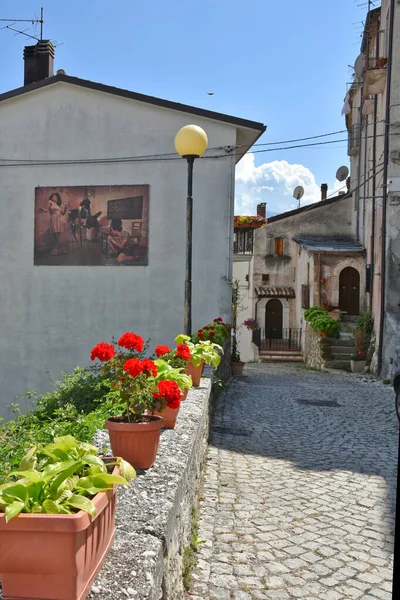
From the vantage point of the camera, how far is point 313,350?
796 inches

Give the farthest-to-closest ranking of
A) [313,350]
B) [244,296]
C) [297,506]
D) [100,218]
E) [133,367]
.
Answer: [244,296] → [313,350] → [100,218] → [297,506] → [133,367]

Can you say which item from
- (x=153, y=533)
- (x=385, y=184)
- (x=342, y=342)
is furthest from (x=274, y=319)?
(x=153, y=533)

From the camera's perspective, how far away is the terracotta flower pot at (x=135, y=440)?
3.14 metres

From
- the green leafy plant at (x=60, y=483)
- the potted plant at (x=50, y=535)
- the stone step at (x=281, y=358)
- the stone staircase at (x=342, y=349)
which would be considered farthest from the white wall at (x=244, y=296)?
the potted plant at (x=50, y=535)

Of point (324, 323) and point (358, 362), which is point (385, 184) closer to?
point (358, 362)

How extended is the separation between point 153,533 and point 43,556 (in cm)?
80

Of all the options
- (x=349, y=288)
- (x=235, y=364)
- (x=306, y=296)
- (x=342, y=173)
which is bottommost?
(x=235, y=364)

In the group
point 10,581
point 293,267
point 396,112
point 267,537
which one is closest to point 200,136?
point 267,537

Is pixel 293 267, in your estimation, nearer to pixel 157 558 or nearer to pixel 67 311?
pixel 67 311

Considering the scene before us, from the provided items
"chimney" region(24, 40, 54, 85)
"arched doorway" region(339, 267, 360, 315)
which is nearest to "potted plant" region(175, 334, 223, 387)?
"chimney" region(24, 40, 54, 85)

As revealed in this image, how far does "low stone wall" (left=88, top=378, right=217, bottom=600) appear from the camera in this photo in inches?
77.5

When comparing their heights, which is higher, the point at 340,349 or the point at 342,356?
the point at 340,349

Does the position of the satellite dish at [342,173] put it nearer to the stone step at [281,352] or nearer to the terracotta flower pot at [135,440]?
the stone step at [281,352]

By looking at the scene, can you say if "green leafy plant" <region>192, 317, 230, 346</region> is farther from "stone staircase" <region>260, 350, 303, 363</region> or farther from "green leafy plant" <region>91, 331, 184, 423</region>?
"stone staircase" <region>260, 350, 303, 363</region>
